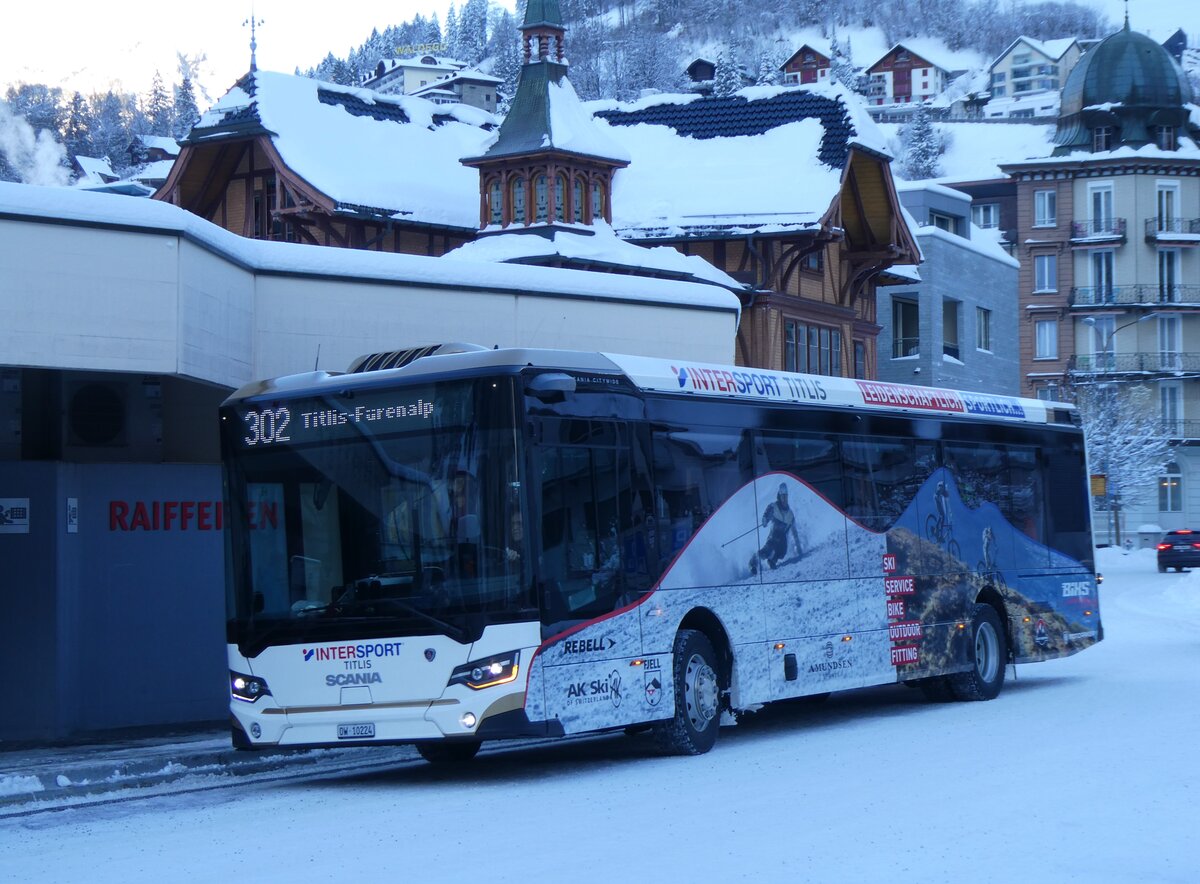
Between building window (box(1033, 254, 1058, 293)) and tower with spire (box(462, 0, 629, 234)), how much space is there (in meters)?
51.2

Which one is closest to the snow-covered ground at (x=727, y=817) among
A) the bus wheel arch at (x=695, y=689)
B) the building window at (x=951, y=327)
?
the bus wheel arch at (x=695, y=689)

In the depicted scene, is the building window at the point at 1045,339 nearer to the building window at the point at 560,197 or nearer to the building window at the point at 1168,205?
the building window at the point at 1168,205

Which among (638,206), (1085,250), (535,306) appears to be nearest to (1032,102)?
(1085,250)

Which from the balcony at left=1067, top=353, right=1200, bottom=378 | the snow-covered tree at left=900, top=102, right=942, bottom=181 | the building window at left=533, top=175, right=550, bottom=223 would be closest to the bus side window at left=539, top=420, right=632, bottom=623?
the building window at left=533, top=175, right=550, bottom=223

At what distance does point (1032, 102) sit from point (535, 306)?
188 meters

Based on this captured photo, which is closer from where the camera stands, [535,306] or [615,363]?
[615,363]

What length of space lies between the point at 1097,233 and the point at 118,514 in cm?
7606

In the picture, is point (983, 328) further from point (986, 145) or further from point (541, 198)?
point (986, 145)

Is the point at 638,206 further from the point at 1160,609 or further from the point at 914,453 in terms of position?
the point at 914,453

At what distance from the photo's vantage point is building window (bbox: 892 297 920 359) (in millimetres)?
56438

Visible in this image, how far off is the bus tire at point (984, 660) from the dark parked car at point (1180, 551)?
40903 mm

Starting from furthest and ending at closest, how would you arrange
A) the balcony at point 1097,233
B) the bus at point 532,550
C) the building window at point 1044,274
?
the building window at point 1044,274 → the balcony at point 1097,233 → the bus at point 532,550

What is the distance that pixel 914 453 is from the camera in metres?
17.5

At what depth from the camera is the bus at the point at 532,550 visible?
12.2 m
